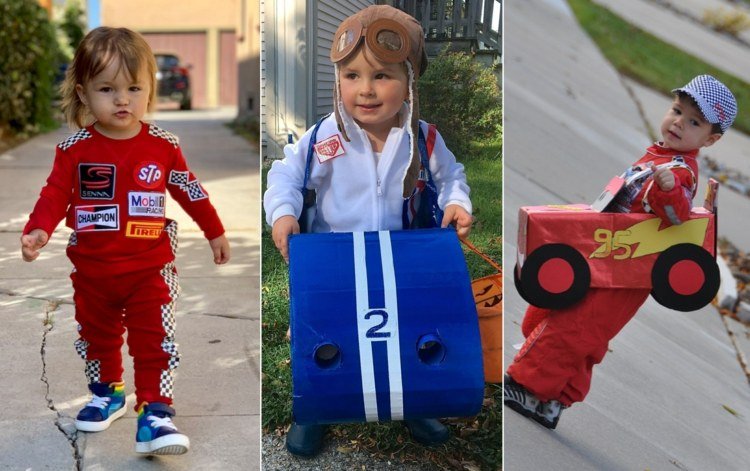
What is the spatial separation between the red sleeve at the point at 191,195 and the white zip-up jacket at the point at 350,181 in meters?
0.62

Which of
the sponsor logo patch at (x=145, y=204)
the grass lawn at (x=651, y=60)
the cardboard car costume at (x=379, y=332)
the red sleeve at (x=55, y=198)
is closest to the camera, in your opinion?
the cardboard car costume at (x=379, y=332)

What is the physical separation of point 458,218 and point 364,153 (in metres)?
0.30

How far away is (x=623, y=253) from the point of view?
8.81 ft

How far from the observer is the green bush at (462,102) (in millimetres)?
2490

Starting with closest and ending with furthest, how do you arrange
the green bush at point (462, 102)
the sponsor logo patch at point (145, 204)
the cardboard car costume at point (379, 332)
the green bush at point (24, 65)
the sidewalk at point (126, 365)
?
the cardboard car costume at point (379, 332) < the green bush at point (462, 102) < the sponsor logo patch at point (145, 204) < the sidewalk at point (126, 365) < the green bush at point (24, 65)

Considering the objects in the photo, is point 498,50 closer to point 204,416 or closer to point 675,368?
point 204,416

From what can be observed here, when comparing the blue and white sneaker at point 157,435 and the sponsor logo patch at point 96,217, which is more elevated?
the sponsor logo patch at point 96,217

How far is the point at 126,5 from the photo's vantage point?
102 ft

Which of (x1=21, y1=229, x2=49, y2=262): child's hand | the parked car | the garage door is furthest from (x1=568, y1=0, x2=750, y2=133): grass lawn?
the garage door

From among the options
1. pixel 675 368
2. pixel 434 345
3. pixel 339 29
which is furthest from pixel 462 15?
pixel 675 368

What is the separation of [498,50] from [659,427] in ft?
5.47

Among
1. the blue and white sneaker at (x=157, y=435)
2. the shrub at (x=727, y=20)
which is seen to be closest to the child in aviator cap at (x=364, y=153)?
the blue and white sneaker at (x=157, y=435)

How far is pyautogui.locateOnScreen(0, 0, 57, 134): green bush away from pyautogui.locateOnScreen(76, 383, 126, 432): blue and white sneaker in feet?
24.3

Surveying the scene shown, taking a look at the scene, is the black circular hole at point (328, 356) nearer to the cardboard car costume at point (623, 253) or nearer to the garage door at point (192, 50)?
the cardboard car costume at point (623, 253)
